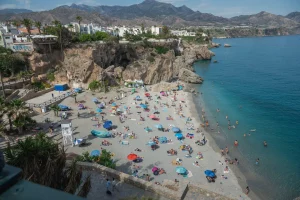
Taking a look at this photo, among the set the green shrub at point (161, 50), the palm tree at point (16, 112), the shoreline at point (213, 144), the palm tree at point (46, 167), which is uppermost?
the green shrub at point (161, 50)

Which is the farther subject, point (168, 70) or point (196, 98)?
point (168, 70)

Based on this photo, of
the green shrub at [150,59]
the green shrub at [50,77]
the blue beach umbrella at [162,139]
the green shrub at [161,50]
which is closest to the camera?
the blue beach umbrella at [162,139]

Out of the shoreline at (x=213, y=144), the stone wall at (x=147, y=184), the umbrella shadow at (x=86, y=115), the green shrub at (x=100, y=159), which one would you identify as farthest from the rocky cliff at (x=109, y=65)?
the stone wall at (x=147, y=184)

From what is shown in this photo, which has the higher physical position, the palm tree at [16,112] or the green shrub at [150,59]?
the green shrub at [150,59]

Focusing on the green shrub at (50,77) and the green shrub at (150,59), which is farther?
the green shrub at (150,59)

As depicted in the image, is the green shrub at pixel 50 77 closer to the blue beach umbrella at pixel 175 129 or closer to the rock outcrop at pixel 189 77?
the blue beach umbrella at pixel 175 129

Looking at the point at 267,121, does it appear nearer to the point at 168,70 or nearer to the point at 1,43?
the point at 168,70

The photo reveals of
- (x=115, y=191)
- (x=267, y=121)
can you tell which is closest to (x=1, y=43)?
(x=115, y=191)
